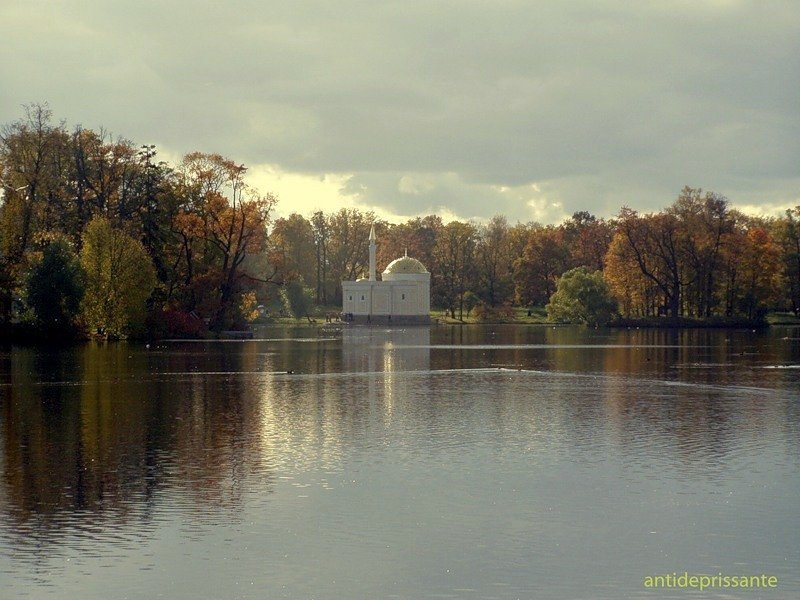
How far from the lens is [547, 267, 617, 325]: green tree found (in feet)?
481

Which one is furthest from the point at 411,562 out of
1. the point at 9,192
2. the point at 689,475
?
the point at 9,192

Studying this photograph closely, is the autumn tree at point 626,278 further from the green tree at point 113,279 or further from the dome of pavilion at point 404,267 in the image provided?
the green tree at point 113,279

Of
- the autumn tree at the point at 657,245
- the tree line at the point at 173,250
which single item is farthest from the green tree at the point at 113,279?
the autumn tree at the point at 657,245

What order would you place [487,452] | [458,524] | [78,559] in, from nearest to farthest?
[78,559]
[458,524]
[487,452]

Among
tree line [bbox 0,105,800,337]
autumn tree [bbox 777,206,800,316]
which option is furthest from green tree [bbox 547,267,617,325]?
autumn tree [bbox 777,206,800,316]

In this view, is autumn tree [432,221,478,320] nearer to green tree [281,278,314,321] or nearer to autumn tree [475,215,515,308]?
autumn tree [475,215,515,308]

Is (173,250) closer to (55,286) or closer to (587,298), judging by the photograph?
(55,286)

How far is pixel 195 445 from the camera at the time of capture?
98.4 feet

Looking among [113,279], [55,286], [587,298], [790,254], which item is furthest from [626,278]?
[55,286]

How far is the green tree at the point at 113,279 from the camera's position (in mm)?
86500

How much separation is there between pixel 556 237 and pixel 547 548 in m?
168

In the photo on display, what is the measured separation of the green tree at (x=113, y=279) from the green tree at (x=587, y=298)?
71349 mm

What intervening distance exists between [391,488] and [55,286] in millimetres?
63457

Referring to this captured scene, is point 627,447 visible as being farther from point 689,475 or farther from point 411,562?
point 411,562
